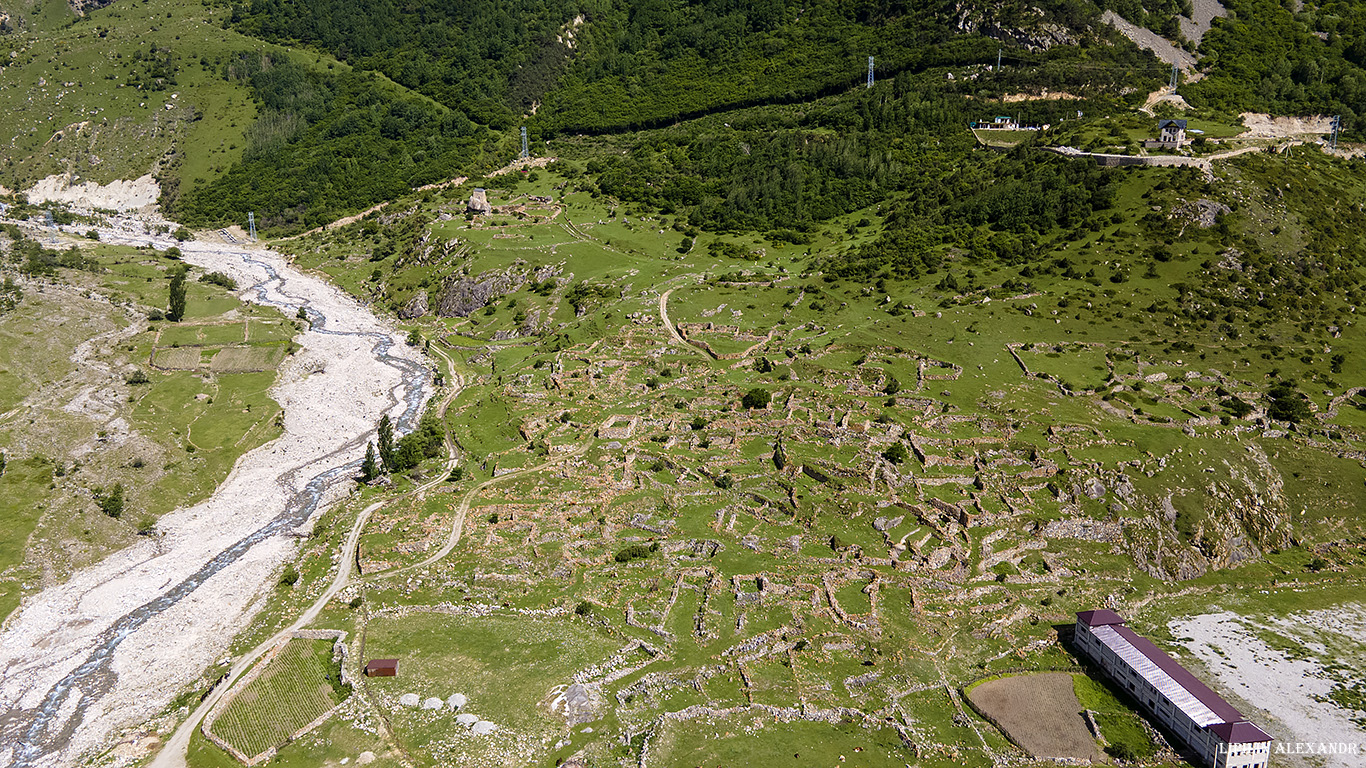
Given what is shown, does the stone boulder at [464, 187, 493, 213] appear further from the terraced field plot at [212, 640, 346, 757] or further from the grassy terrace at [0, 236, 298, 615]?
the terraced field plot at [212, 640, 346, 757]

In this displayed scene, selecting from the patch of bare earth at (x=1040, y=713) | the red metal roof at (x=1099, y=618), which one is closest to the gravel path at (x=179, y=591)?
the patch of bare earth at (x=1040, y=713)

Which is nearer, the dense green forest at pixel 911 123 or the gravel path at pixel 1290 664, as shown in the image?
the gravel path at pixel 1290 664

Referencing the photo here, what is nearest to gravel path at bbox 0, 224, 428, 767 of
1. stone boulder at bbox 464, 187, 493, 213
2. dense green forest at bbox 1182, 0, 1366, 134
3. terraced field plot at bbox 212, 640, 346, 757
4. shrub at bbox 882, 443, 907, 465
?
terraced field plot at bbox 212, 640, 346, 757

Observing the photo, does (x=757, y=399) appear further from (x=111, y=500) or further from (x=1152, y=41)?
(x=1152, y=41)

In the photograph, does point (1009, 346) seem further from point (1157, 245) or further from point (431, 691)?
point (431, 691)

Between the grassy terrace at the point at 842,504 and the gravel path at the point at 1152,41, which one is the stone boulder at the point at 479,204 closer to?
→ the grassy terrace at the point at 842,504

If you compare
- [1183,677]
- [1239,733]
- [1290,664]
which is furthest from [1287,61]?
[1239,733]

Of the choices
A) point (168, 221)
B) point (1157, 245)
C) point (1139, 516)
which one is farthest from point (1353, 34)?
point (168, 221)
